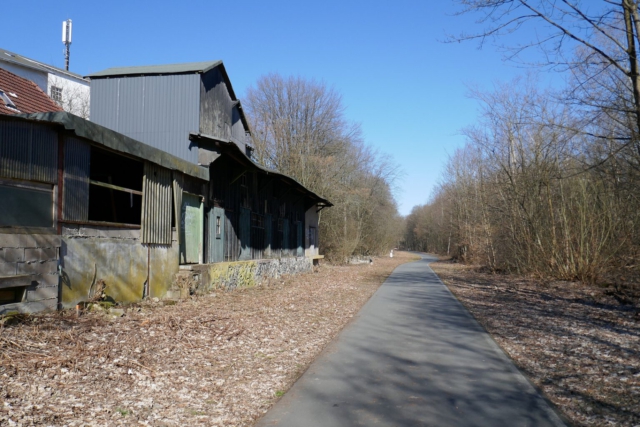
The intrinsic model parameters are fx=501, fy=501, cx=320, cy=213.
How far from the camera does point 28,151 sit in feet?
26.0

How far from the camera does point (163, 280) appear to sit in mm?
12398

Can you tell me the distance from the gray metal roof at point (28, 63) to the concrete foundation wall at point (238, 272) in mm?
18468

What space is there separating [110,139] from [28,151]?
2.04 m

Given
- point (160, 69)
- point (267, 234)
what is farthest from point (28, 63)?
point (267, 234)

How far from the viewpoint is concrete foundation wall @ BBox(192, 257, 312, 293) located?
1428cm

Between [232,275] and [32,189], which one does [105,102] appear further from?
[32,189]

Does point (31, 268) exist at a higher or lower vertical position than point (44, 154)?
lower

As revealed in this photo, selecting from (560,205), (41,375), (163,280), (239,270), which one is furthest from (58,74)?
(41,375)

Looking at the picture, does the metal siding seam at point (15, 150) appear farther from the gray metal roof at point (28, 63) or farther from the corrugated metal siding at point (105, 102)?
the gray metal roof at point (28, 63)

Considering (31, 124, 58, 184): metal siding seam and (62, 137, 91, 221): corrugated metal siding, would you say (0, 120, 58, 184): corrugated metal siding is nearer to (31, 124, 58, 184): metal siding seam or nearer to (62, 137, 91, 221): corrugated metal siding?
(31, 124, 58, 184): metal siding seam

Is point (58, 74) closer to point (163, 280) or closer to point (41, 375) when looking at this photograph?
point (163, 280)

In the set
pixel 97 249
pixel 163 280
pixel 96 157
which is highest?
pixel 96 157

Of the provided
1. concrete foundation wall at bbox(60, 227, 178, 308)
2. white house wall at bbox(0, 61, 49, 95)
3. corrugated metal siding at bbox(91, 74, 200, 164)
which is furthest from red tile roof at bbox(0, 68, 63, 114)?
white house wall at bbox(0, 61, 49, 95)

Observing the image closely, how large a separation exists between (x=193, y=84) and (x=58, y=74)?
24.8 meters
